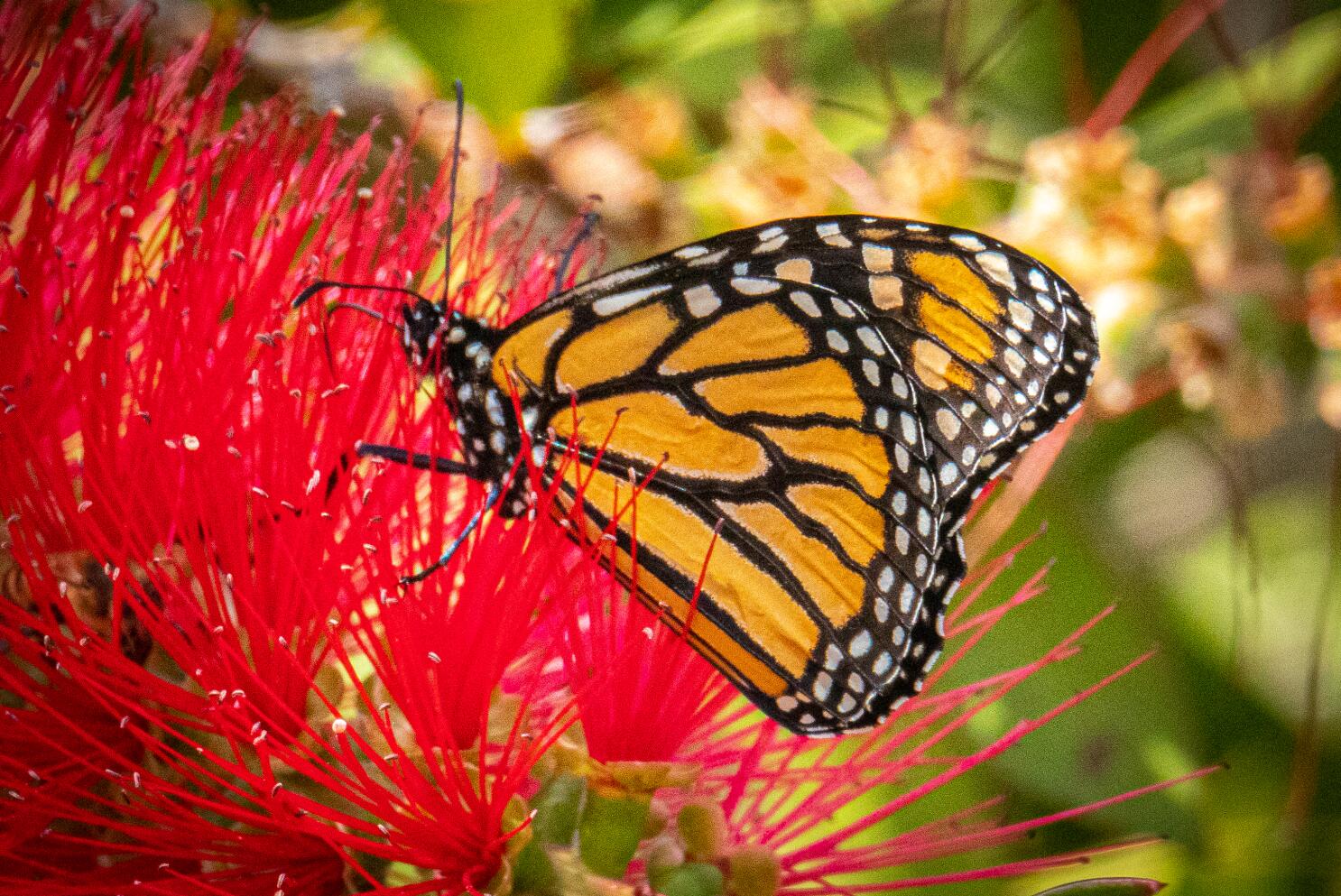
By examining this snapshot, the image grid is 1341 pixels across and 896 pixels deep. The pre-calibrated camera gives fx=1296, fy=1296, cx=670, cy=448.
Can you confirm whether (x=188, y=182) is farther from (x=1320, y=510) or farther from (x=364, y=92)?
(x=1320, y=510)

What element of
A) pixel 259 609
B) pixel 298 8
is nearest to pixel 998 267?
pixel 259 609

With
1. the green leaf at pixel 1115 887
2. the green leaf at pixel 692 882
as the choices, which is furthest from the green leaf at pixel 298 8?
the green leaf at pixel 1115 887

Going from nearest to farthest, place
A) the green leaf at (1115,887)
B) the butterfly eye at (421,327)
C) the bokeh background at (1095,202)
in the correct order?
the green leaf at (1115,887) → the butterfly eye at (421,327) → the bokeh background at (1095,202)

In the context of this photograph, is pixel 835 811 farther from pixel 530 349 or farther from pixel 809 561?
pixel 530 349

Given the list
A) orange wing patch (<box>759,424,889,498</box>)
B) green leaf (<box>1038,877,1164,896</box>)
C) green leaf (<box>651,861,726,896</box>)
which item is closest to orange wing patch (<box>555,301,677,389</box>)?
orange wing patch (<box>759,424,889,498</box>)

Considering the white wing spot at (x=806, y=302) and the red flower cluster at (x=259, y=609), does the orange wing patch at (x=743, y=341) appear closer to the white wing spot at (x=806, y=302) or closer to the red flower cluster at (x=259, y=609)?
the white wing spot at (x=806, y=302)

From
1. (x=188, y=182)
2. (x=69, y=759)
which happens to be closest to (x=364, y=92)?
(x=188, y=182)
